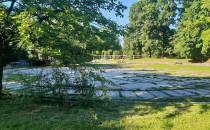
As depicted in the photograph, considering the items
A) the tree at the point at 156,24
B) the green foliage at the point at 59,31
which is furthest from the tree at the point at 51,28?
the tree at the point at 156,24

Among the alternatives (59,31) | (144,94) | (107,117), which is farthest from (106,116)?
(144,94)

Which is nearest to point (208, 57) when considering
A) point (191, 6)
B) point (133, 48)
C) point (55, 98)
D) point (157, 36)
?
point (191, 6)

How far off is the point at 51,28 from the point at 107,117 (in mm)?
2253

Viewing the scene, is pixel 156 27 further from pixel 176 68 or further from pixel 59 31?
pixel 59 31

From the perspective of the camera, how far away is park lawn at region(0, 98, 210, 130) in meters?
7.45

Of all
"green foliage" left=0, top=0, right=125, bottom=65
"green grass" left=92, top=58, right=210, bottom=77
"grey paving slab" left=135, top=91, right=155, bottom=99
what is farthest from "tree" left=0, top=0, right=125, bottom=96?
"grey paving slab" left=135, top=91, right=155, bottom=99

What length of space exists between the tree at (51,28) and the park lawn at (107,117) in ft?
3.76

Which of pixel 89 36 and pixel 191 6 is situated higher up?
pixel 191 6

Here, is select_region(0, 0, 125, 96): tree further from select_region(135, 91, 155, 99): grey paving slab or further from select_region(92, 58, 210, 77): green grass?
select_region(135, 91, 155, 99): grey paving slab

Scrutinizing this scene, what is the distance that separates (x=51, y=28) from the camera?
8930 millimetres

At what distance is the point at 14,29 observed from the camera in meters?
9.04

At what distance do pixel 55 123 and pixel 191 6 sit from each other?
4771 centimetres

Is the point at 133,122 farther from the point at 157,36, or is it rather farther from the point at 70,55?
Result: the point at 157,36

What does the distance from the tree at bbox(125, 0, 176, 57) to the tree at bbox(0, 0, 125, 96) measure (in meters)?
58.8
